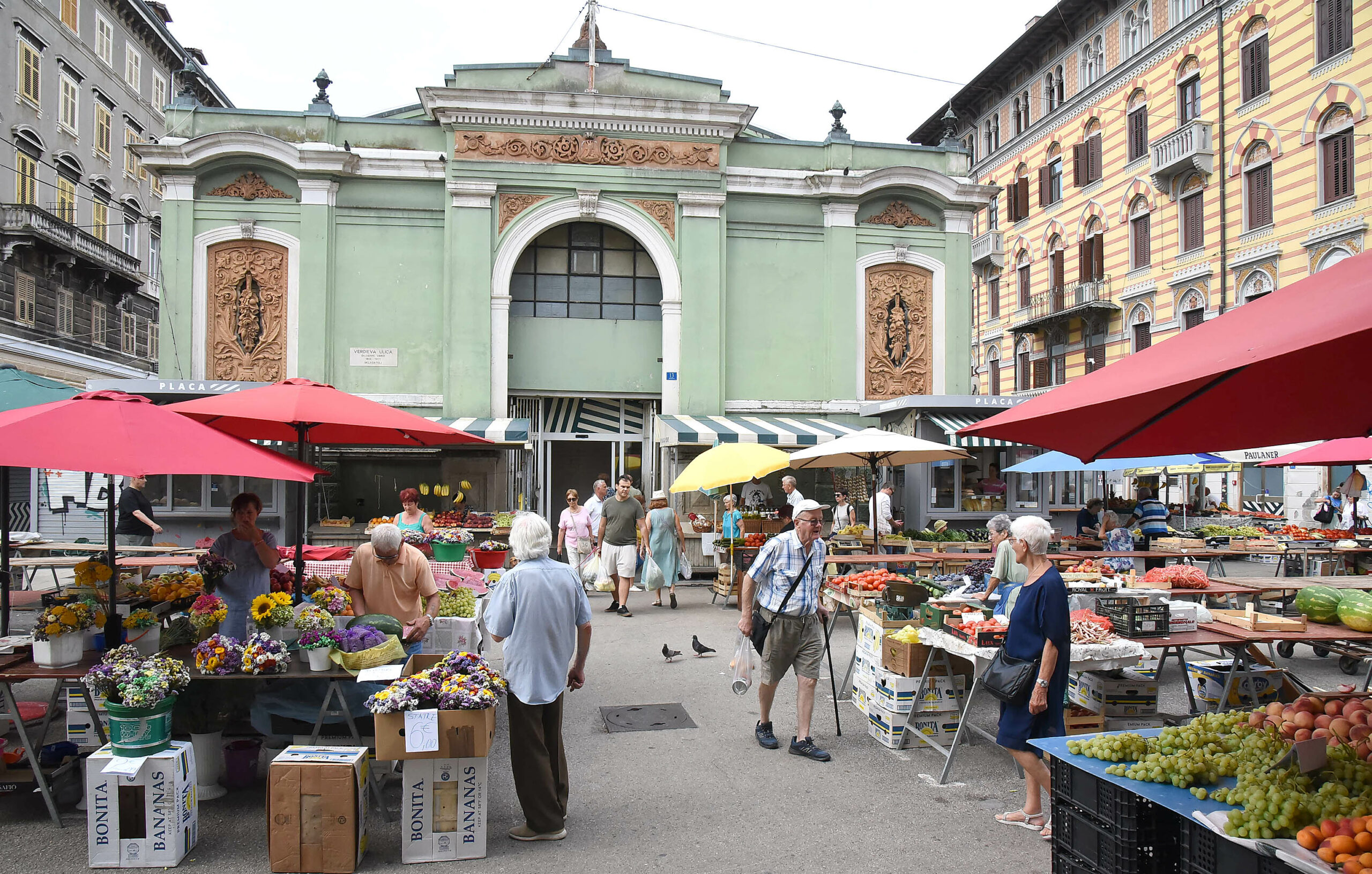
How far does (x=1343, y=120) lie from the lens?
21.8 m

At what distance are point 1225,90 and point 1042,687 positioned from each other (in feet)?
88.9

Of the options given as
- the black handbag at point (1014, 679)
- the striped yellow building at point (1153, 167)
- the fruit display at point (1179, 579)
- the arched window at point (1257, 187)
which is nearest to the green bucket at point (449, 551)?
the black handbag at point (1014, 679)

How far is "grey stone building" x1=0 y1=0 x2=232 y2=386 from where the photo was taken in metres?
26.8

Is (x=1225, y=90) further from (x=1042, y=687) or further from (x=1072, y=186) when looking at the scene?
(x=1042, y=687)

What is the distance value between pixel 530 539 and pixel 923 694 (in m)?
3.49

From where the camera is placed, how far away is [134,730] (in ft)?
15.4

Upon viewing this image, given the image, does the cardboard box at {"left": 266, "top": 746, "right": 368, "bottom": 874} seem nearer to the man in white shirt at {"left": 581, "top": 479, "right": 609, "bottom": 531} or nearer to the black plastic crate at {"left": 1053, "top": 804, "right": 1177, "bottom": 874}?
the black plastic crate at {"left": 1053, "top": 804, "right": 1177, "bottom": 874}

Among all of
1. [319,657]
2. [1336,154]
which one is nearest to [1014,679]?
[319,657]

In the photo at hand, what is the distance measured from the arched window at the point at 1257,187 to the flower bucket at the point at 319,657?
27277 mm

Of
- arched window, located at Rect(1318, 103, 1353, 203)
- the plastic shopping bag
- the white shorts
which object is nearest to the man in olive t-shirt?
the white shorts

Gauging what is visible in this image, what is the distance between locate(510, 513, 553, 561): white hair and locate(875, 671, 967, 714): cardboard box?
3.20 metres

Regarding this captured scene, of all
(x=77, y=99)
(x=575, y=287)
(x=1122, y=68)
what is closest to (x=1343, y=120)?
(x=1122, y=68)

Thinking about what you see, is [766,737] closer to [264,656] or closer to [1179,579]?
[264,656]

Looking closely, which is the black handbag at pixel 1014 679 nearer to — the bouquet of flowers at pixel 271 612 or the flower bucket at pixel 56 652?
the bouquet of flowers at pixel 271 612
